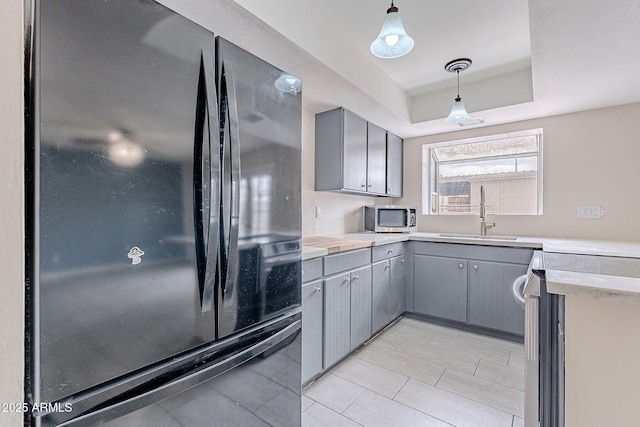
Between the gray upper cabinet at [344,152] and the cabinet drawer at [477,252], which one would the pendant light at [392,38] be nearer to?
the gray upper cabinet at [344,152]

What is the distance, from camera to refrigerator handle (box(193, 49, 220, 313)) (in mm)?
917

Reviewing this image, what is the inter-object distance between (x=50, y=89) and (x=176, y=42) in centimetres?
37

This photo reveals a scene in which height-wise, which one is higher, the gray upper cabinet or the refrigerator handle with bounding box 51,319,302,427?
the gray upper cabinet

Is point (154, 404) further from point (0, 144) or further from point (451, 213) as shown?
Result: point (451, 213)

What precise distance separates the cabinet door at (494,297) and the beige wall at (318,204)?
1322mm

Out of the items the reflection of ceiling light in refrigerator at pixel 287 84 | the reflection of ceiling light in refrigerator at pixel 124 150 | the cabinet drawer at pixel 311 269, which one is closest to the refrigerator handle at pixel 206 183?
the reflection of ceiling light in refrigerator at pixel 124 150

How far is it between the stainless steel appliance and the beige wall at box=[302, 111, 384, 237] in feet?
6.29

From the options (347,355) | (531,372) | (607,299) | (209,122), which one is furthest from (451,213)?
(209,122)

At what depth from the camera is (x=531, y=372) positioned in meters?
1.11

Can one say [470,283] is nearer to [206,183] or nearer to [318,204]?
[318,204]

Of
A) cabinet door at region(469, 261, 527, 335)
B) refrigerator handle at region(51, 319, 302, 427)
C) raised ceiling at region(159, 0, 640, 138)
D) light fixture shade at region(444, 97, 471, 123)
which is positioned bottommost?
cabinet door at region(469, 261, 527, 335)

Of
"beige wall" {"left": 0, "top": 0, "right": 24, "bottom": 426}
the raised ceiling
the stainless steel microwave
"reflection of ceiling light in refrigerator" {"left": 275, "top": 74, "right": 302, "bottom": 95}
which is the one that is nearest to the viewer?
"beige wall" {"left": 0, "top": 0, "right": 24, "bottom": 426}

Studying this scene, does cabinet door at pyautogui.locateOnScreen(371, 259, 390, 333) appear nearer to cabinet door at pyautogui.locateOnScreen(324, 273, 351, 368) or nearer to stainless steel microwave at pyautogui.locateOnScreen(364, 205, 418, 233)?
cabinet door at pyautogui.locateOnScreen(324, 273, 351, 368)

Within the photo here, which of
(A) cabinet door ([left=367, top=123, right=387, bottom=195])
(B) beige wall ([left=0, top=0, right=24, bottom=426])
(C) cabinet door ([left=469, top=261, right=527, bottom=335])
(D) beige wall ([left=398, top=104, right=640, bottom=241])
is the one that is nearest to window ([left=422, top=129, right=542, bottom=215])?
(D) beige wall ([left=398, top=104, right=640, bottom=241])
